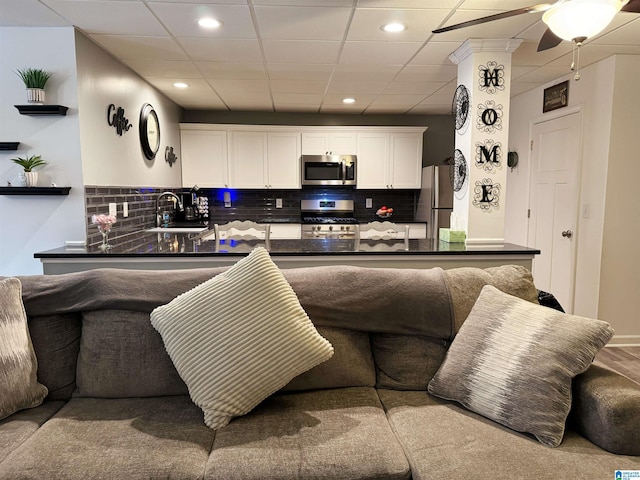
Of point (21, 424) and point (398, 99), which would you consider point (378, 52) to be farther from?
point (21, 424)

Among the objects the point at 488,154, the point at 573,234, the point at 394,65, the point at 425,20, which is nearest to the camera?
the point at 425,20

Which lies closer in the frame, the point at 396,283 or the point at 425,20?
the point at 396,283

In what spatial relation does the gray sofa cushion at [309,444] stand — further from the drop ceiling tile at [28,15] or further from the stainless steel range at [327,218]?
the stainless steel range at [327,218]

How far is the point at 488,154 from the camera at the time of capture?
3.19 meters

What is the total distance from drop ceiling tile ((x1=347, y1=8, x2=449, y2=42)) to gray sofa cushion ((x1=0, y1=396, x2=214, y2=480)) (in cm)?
232

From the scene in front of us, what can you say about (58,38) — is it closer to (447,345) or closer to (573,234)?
(447,345)

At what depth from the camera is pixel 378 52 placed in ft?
10.7

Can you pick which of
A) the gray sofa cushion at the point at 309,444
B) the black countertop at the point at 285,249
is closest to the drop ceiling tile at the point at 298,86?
the black countertop at the point at 285,249

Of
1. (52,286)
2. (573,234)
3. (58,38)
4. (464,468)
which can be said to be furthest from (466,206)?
(58,38)

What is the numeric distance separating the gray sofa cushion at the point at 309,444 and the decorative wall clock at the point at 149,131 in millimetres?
3261

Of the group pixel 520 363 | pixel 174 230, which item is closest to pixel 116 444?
pixel 520 363

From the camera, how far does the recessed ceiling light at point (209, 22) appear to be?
263 centimetres

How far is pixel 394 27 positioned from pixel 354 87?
5.39 feet

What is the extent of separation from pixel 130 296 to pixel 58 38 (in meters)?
2.11
